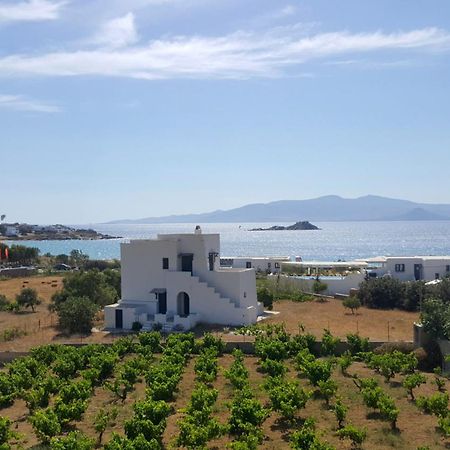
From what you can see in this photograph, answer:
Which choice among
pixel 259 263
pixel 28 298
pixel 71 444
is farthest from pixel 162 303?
pixel 259 263

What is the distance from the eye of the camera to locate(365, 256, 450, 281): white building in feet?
155

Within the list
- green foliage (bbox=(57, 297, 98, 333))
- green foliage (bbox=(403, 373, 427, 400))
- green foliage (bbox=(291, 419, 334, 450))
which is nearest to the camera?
green foliage (bbox=(291, 419, 334, 450))

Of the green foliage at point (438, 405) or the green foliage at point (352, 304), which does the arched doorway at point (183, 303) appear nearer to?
the green foliage at point (352, 304)

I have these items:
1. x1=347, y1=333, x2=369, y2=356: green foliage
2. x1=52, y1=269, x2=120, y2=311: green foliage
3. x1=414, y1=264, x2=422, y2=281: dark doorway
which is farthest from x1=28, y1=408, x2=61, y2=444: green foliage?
x1=414, y1=264, x2=422, y2=281: dark doorway

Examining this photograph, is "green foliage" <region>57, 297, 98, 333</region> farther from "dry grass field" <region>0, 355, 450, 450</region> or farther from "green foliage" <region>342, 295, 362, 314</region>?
"green foliage" <region>342, 295, 362, 314</region>

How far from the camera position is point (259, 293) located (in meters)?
37.5

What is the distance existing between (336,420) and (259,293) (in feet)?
65.2

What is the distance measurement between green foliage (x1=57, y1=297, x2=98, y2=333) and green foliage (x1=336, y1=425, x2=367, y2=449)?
61.0ft

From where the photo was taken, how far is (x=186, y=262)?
111 feet

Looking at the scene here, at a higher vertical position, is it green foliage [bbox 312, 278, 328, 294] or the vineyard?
green foliage [bbox 312, 278, 328, 294]

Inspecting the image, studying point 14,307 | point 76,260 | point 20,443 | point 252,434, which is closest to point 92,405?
point 20,443

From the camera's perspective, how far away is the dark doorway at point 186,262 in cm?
3372

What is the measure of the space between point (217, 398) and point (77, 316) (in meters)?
13.5

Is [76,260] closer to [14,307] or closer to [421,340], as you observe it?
[14,307]
